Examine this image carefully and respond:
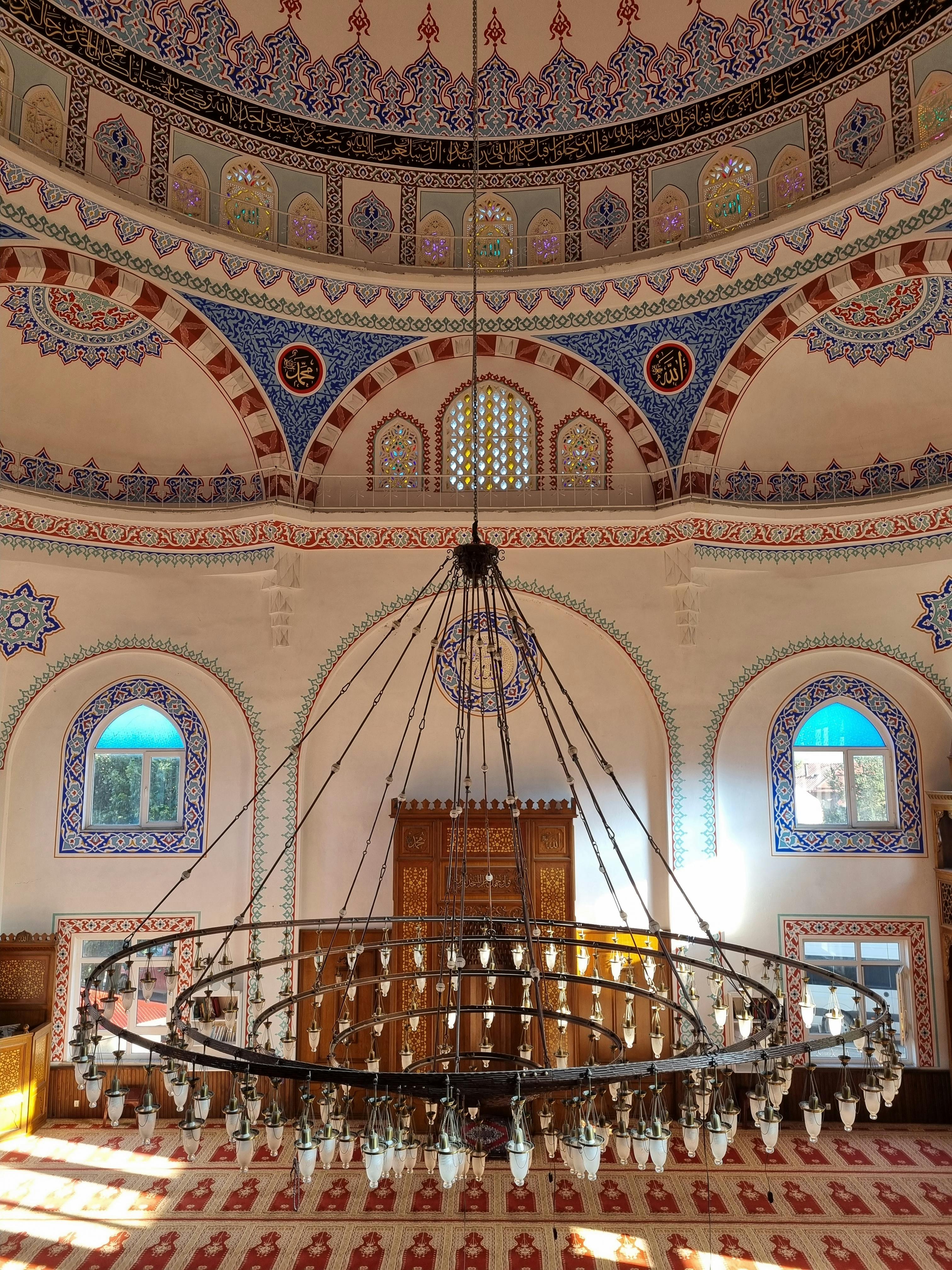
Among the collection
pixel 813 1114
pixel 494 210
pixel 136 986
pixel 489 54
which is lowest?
pixel 136 986

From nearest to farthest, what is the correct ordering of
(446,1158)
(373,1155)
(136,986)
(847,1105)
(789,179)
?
(446,1158), (373,1155), (847,1105), (789,179), (136,986)

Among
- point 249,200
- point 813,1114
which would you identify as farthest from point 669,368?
point 813,1114

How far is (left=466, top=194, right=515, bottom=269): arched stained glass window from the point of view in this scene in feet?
29.2

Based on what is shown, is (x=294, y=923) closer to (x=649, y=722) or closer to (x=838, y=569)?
(x=649, y=722)

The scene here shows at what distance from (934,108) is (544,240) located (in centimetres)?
332

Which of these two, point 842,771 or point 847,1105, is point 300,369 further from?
point 847,1105

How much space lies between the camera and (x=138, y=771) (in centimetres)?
961

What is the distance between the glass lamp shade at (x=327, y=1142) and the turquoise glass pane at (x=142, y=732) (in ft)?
21.4

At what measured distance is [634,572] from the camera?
9.47 meters

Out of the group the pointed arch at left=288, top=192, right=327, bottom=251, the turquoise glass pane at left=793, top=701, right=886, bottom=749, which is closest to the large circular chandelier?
the turquoise glass pane at left=793, top=701, right=886, bottom=749

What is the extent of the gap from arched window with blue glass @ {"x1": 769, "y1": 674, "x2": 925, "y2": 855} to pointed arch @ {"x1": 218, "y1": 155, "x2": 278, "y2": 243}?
6.75 meters

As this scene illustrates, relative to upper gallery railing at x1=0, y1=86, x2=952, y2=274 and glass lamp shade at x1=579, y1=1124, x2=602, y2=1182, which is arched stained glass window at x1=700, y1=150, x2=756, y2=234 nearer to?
upper gallery railing at x1=0, y1=86, x2=952, y2=274

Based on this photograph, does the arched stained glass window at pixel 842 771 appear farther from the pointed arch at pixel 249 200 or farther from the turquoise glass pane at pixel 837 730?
the pointed arch at pixel 249 200

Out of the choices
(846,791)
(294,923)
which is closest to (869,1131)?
(846,791)
